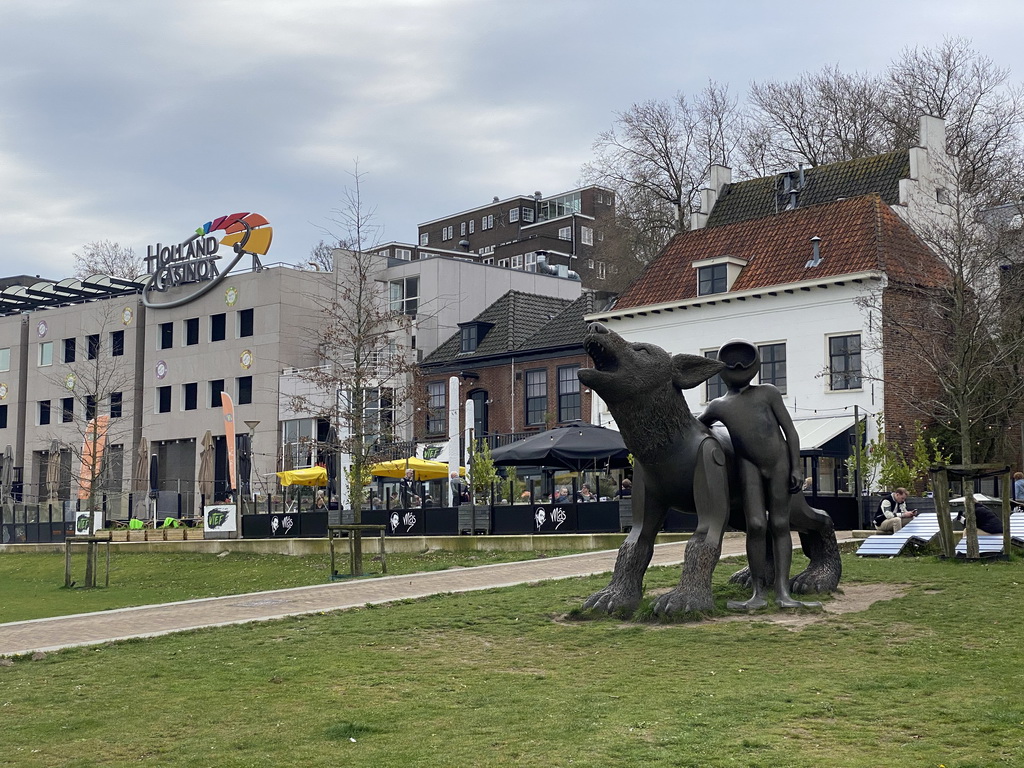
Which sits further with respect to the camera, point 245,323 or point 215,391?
point 215,391

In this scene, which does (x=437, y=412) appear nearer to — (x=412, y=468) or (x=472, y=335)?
(x=472, y=335)

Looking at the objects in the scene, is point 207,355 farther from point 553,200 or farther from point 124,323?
point 553,200

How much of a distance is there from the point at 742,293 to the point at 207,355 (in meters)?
30.7

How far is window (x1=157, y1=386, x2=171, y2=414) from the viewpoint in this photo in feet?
201

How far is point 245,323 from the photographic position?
57.9m

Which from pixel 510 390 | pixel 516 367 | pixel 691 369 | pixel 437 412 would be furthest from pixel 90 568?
pixel 516 367

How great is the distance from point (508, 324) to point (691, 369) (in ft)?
122

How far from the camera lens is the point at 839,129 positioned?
4903 centimetres

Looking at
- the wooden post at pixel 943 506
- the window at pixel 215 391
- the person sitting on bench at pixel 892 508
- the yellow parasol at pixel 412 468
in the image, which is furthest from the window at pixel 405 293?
the wooden post at pixel 943 506

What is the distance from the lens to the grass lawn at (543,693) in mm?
7488

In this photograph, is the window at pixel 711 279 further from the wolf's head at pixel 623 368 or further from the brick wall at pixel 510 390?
the wolf's head at pixel 623 368

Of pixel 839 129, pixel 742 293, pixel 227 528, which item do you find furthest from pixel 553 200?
pixel 227 528

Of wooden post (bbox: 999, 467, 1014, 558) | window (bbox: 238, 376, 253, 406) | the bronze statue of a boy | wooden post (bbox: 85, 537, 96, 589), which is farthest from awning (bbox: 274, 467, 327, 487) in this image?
the bronze statue of a boy

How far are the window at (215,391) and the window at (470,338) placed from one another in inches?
577
